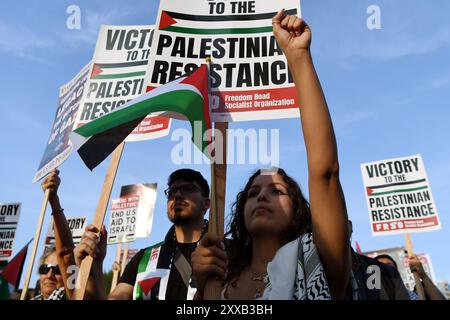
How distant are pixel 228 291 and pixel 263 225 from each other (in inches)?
14.7

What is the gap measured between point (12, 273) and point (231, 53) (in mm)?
4950

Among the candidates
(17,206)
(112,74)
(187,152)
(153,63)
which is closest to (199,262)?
(187,152)

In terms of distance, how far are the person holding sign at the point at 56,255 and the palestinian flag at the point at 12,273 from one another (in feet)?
5.49

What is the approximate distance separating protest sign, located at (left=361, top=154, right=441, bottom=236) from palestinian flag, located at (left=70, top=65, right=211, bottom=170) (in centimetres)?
540

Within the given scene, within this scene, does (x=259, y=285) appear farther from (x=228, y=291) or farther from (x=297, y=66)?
(x=297, y=66)

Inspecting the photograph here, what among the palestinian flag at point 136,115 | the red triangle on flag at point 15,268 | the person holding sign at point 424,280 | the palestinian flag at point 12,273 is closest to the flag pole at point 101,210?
the palestinian flag at point 136,115

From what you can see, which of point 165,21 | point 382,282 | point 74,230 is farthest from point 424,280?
point 74,230

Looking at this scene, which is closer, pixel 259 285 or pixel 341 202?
pixel 341 202

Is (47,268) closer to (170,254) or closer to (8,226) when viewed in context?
(170,254)

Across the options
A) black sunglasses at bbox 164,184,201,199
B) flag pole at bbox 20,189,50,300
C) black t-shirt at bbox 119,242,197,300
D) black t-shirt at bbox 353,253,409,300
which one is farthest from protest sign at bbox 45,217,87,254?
black t-shirt at bbox 353,253,409,300

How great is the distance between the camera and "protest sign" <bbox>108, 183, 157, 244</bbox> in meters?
8.95

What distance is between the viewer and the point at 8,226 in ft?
31.3
